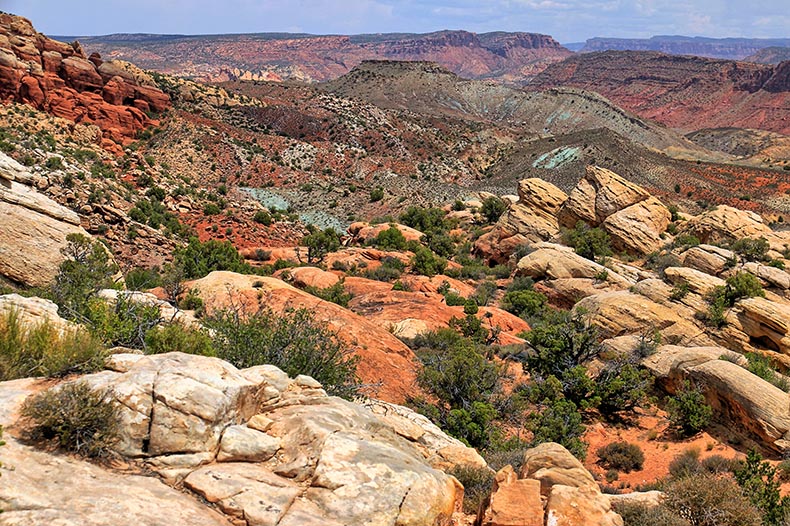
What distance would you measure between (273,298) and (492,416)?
7123 millimetres

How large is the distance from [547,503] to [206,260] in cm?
1825

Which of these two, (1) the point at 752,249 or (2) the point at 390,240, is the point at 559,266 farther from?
(2) the point at 390,240

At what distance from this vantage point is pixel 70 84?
44281 mm

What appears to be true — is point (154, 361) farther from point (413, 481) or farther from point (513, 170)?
point (513, 170)

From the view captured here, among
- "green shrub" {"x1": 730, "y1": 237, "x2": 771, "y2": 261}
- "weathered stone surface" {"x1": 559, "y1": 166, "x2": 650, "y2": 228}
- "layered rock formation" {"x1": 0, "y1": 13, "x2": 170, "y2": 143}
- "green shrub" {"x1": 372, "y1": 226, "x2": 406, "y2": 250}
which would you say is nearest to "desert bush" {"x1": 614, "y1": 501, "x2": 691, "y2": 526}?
"green shrub" {"x1": 730, "y1": 237, "x2": 771, "y2": 261}

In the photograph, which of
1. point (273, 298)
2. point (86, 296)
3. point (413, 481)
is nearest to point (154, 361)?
point (413, 481)

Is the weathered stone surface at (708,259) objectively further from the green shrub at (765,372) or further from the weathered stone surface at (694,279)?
the green shrub at (765,372)

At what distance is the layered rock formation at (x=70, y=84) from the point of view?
131 feet

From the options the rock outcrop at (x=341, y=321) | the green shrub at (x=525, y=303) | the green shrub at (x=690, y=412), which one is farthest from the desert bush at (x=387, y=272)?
the green shrub at (x=690, y=412)

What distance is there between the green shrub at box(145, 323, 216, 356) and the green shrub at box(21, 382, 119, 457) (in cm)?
270

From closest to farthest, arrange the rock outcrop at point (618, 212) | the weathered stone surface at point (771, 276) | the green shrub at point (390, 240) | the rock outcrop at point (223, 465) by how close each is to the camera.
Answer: the rock outcrop at point (223, 465) < the weathered stone surface at point (771, 276) < the rock outcrop at point (618, 212) < the green shrub at point (390, 240)

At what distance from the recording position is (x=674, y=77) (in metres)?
170

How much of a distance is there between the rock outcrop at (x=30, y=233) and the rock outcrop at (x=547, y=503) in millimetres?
12575

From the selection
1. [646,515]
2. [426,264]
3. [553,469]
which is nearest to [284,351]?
[553,469]
